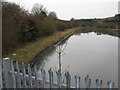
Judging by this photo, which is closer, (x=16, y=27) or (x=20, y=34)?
(x=16, y=27)

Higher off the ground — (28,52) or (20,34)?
(20,34)

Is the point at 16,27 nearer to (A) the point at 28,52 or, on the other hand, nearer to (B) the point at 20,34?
(B) the point at 20,34

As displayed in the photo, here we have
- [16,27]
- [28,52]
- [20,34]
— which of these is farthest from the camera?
[20,34]

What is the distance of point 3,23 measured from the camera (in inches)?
444

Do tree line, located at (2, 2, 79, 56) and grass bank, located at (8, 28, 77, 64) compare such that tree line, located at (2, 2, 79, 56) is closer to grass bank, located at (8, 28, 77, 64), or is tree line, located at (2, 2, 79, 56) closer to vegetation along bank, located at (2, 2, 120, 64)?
vegetation along bank, located at (2, 2, 120, 64)

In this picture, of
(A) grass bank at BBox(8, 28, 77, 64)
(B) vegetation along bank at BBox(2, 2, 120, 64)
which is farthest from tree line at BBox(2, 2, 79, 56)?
(A) grass bank at BBox(8, 28, 77, 64)

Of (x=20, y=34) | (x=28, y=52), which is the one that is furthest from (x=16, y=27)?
(x=28, y=52)

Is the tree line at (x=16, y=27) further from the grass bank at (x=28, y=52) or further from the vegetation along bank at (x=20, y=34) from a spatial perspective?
the grass bank at (x=28, y=52)

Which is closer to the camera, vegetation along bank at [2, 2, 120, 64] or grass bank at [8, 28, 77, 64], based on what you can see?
grass bank at [8, 28, 77, 64]

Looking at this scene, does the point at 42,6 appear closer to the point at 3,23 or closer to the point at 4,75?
the point at 3,23

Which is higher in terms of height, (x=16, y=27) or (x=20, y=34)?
(x=16, y=27)

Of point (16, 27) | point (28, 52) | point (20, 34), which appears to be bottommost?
point (28, 52)

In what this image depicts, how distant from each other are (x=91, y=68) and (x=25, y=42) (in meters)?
8.72

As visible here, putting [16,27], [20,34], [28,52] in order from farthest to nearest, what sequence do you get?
[20,34], [16,27], [28,52]
